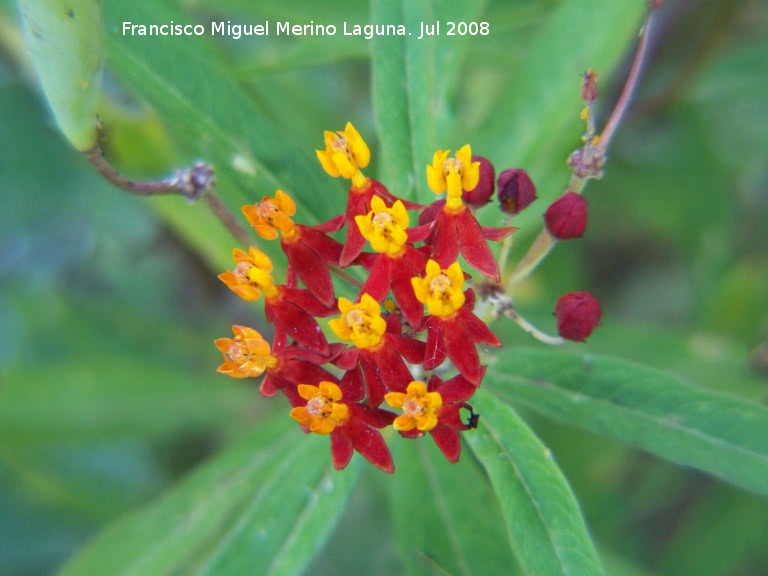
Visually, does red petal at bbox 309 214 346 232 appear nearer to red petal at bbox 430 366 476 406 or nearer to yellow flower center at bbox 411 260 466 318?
yellow flower center at bbox 411 260 466 318

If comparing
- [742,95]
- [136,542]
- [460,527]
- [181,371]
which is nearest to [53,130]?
[181,371]

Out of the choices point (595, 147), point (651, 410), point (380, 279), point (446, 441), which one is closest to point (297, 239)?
point (380, 279)

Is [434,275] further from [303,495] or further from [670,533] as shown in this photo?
[670,533]

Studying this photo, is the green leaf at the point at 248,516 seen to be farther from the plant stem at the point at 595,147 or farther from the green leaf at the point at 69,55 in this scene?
the green leaf at the point at 69,55

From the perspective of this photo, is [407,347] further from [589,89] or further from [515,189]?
[589,89]

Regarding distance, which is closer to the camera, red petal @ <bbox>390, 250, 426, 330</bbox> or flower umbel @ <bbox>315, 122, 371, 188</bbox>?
red petal @ <bbox>390, 250, 426, 330</bbox>

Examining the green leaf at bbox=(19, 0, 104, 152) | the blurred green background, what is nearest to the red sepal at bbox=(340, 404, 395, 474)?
the green leaf at bbox=(19, 0, 104, 152)

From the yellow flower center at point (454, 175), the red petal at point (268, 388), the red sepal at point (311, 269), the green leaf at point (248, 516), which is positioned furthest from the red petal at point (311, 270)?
the green leaf at point (248, 516)
